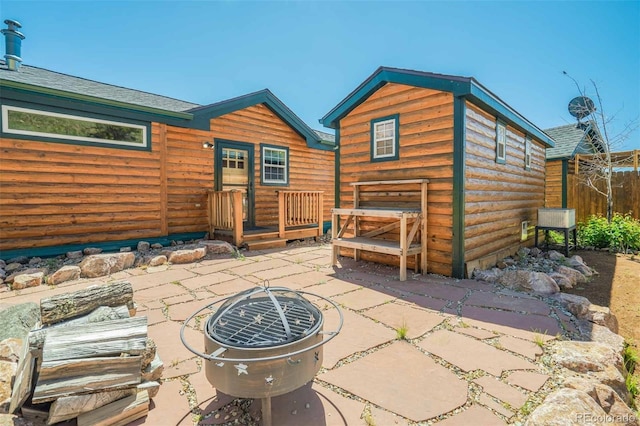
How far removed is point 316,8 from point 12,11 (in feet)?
24.1

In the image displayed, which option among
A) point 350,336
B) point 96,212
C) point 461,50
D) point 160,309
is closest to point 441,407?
point 350,336

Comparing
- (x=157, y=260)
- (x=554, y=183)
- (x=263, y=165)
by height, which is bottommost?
(x=157, y=260)

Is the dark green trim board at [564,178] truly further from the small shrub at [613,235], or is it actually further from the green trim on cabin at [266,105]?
the green trim on cabin at [266,105]

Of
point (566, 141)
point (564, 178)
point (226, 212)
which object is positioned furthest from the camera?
point (566, 141)

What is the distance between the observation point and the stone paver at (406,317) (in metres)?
2.90

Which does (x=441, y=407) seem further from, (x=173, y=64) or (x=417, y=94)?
(x=173, y=64)

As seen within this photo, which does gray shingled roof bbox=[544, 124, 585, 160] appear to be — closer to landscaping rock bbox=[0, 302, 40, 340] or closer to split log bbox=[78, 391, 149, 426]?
split log bbox=[78, 391, 149, 426]

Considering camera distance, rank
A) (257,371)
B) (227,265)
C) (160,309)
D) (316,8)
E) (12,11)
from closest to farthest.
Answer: (257,371) < (160,309) < (227,265) < (12,11) < (316,8)

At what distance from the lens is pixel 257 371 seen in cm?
143

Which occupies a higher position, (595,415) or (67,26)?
(67,26)

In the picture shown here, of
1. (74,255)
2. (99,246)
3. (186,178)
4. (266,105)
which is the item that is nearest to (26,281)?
(74,255)

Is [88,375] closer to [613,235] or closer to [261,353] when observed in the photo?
[261,353]

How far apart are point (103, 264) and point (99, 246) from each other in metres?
1.52

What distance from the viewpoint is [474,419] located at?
1.67 m
